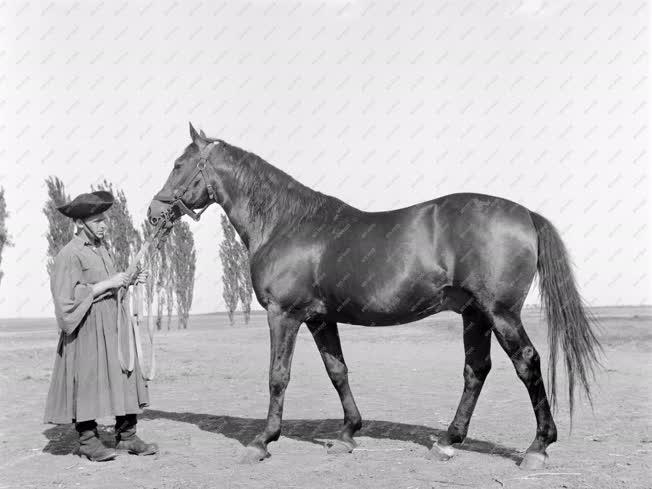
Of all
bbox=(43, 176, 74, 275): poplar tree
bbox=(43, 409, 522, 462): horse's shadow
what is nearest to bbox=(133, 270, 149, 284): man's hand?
bbox=(43, 409, 522, 462): horse's shadow

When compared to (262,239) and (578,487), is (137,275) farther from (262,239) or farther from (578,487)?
(578,487)

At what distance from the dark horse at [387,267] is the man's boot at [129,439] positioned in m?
0.94

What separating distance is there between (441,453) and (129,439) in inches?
104

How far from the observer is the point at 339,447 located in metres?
5.12

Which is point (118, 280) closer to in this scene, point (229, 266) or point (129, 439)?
point (129, 439)

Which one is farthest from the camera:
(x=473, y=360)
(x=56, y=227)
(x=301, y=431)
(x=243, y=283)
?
(x=243, y=283)

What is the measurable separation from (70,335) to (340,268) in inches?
91.0

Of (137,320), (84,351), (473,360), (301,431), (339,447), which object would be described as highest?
(137,320)

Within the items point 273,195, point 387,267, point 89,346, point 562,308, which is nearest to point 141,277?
point 89,346

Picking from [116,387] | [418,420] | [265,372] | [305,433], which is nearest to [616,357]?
[265,372]

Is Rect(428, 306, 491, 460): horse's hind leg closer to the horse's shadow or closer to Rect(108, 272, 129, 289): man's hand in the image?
the horse's shadow

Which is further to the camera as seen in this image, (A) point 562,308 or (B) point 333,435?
(B) point 333,435

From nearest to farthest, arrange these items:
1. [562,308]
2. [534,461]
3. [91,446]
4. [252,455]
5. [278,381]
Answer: [534,461], [562,308], [252,455], [91,446], [278,381]

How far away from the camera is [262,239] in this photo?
17.5 ft
